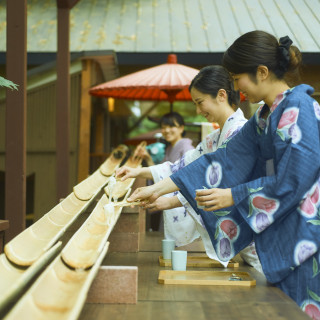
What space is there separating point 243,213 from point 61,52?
16.5ft

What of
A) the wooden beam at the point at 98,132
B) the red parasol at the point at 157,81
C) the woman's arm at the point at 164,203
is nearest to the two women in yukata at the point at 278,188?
the woman's arm at the point at 164,203

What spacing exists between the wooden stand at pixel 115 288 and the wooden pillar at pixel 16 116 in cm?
262

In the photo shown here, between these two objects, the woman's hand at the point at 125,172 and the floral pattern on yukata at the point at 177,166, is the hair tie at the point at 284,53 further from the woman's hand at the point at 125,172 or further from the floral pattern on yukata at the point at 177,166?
the floral pattern on yukata at the point at 177,166

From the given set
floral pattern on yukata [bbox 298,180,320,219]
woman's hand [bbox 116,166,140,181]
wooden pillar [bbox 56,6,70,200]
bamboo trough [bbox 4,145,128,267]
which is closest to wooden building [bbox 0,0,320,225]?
wooden pillar [bbox 56,6,70,200]

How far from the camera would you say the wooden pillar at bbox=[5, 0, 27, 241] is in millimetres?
4703

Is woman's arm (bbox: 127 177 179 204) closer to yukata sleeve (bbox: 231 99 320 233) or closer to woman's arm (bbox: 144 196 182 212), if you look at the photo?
woman's arm (bbox: 144 196 182 212)

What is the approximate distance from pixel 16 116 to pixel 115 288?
281cm

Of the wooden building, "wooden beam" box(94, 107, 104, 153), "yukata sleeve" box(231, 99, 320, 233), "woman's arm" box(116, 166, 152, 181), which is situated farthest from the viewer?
"wooden beam" box(94, 107, 104, 153)

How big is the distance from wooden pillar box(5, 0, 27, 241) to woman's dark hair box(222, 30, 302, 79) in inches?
90.9

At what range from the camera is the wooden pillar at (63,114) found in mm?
7168

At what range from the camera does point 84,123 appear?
9320mm

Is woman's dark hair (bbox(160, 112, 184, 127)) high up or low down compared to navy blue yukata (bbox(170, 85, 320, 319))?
up

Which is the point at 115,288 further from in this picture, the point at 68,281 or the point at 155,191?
the point at 155,191

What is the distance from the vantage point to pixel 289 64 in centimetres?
281
